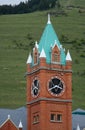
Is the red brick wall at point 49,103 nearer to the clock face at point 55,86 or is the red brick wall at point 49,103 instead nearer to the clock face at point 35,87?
the clock face at point 55,86

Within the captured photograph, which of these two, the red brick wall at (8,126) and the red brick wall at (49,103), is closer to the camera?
the red brick wall at (49,103)

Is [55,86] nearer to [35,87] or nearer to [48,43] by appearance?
[35,87]

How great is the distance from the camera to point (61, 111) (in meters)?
98.9

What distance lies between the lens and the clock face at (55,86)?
9856 centimetres

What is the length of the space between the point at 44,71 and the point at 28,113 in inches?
267

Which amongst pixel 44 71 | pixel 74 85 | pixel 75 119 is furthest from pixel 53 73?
pixel 74 85

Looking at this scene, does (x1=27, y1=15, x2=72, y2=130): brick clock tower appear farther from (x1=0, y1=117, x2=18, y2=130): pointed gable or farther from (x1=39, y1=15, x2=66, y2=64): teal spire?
(x1=0, y1=117, x2=18, y2=130): pointed gable

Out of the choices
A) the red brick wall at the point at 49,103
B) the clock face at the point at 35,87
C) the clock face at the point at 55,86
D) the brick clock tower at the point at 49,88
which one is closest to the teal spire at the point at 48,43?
the brick clock tower at the point at 49,88

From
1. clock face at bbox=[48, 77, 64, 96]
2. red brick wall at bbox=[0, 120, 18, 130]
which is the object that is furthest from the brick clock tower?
red brick wall at bbox=[0, 120, 18, 130]

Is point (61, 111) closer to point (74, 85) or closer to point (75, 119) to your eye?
point (75, 119)

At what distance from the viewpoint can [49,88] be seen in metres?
98.4

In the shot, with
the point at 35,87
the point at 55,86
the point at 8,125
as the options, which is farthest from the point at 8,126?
the point at 55,86

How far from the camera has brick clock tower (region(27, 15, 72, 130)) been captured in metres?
98.1

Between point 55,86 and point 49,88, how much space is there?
0.94 meters
